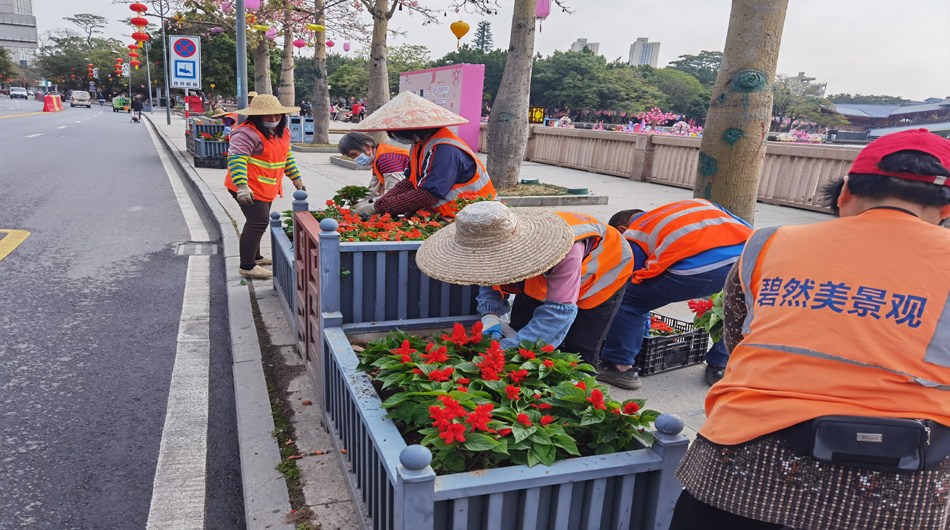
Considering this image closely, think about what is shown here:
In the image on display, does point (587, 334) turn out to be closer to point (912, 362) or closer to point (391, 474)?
point (391, 474)

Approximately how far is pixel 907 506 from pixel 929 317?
0.41 metres

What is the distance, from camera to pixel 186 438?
11.2 ft

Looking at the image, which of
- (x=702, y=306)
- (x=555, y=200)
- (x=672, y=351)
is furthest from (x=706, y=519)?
(x=555, y=200)

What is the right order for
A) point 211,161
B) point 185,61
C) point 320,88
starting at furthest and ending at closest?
point 320,88 < point 185,61 < point 211,161

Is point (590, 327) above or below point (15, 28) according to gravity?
below

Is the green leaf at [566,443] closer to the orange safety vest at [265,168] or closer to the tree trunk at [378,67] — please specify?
the orange safety vest at [265,168]

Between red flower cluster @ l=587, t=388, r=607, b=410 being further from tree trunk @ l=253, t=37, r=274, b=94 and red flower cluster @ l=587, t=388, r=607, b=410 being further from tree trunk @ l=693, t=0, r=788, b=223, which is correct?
tree trunk @ l=253, t=37, r=274, b=94

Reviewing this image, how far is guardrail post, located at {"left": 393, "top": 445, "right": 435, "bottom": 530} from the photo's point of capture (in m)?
1.59

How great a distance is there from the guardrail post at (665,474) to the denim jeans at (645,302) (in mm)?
1789

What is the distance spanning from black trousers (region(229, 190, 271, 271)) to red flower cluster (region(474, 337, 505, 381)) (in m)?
4.20

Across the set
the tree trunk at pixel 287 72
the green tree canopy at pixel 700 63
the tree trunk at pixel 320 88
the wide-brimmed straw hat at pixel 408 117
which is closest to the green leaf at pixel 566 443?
the wide-brimmed straw hat at pixel 408 117

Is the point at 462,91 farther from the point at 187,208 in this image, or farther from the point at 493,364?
the point at 493,364

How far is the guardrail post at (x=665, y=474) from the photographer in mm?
1903

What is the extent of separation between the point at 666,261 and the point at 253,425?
2.43 m
